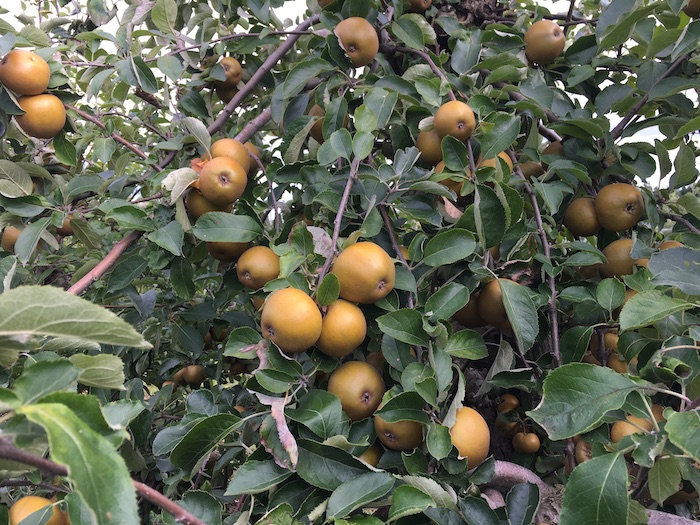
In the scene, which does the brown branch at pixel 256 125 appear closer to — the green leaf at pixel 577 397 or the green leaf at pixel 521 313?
the green leaf at pixel 521 313

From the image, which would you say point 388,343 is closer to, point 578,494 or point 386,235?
point 386,235

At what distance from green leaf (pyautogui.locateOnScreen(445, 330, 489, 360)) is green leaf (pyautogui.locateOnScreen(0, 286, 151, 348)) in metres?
0.73

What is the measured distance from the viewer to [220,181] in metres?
1.50

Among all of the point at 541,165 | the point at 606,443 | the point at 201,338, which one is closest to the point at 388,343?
the point at 606,443

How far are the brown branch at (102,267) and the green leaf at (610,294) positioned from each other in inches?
48.4

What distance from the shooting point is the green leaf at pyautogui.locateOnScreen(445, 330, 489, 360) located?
1.16 metres

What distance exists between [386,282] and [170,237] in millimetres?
618

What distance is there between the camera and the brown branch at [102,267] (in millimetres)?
1297

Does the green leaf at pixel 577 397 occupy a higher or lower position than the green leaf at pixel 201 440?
higher

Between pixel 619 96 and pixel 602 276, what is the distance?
57 cm

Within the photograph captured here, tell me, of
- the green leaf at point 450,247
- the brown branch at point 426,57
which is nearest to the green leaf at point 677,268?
the green leaf at point 450,247

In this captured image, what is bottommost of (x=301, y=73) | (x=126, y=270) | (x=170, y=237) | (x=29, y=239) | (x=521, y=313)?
(x=126, y=270)

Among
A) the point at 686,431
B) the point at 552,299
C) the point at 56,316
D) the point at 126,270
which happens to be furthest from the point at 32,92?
the point at 686,431

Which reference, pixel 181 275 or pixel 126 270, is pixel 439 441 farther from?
pixel 126 270
